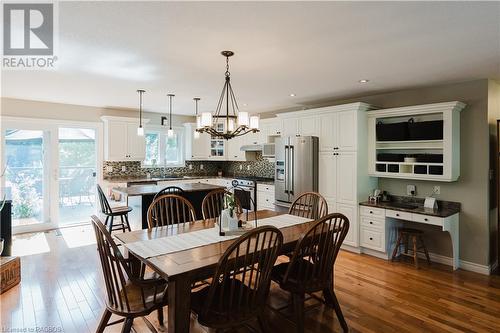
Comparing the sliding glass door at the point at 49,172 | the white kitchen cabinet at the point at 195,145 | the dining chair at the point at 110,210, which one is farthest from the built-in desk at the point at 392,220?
the sliding glass door at the point at 49,172

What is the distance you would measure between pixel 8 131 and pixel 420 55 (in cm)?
634

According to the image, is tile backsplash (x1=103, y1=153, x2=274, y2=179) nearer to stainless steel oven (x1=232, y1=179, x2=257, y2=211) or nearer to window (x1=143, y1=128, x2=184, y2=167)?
window (x1=143, y1=128, x2=184, y2=167)

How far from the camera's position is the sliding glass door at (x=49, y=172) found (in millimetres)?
5238

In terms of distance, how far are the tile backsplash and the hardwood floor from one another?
7.95 feet

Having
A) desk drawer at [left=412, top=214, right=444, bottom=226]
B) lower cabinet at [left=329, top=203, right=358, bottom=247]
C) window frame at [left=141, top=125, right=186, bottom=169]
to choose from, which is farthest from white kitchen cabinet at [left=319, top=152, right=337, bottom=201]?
window frame at [left=141, top=125, right=186, bottom=169]

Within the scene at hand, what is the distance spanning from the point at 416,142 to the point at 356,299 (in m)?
2.37

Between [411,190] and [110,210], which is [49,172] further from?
[411,190]

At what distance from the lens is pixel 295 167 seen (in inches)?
194

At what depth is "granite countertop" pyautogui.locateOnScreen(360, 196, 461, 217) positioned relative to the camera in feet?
12.3

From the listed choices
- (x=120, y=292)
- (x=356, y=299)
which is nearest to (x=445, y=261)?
(x=356, y=299)

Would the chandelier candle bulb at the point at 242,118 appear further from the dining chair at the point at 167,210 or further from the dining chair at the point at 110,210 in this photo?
the dining chair at the point at 110,210

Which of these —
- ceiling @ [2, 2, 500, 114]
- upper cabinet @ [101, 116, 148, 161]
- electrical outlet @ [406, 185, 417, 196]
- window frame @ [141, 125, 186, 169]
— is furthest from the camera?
window frame @ [141, 125, 186, 169]

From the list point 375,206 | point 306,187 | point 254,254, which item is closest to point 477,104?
point 375,206

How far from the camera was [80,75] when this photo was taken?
3.59 metres
